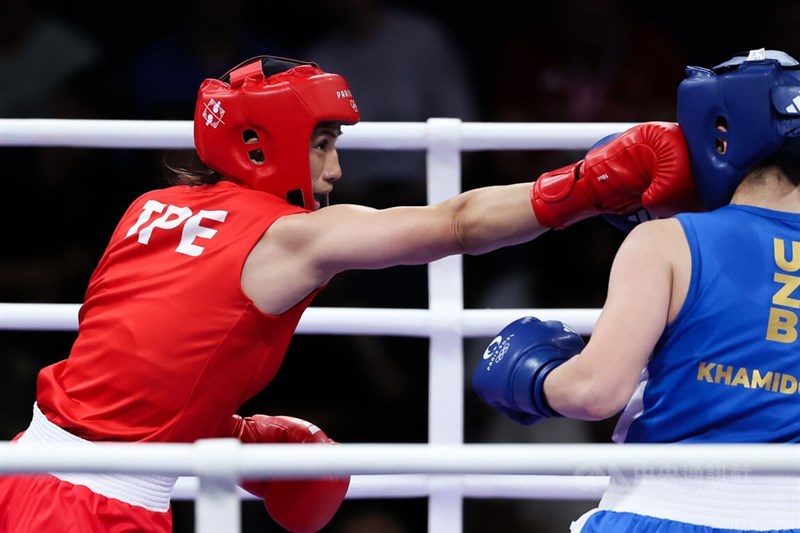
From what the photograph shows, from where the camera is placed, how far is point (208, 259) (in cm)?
224

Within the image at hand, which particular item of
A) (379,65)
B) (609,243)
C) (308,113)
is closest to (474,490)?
(308,113)

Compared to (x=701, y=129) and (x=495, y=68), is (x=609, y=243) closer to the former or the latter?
(x=495, y=68)

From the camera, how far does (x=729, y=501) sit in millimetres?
1803

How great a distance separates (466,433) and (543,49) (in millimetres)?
1527

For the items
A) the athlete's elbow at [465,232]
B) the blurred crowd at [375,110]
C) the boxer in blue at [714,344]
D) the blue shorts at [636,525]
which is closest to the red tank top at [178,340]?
the athlete's elbow at [465,232]

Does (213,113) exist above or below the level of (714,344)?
above

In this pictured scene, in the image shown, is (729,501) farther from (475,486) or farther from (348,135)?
(348,135)

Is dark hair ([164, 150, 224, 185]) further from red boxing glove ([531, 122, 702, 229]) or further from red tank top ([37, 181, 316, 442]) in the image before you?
red boxing glove ([531, 122, 702, 229])

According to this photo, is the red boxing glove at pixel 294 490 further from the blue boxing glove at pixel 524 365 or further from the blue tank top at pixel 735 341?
the blue tank top at pixel 735 341

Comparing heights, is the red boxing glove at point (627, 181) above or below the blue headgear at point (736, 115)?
below

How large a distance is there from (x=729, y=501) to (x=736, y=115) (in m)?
0.63

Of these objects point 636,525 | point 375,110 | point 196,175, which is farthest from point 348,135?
point 375,110

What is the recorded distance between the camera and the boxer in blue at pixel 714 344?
177 cm

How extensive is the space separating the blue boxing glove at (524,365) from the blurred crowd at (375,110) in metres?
1.62
